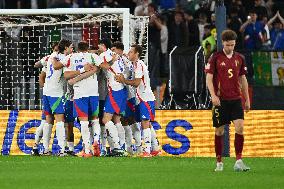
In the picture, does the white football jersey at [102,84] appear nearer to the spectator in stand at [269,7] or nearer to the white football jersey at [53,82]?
the white football jersey at [53,82]

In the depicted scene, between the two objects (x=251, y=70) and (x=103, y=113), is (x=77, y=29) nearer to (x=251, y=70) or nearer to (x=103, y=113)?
(x=103, y=113)

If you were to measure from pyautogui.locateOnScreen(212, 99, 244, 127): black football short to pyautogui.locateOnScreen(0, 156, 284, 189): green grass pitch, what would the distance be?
0.80m

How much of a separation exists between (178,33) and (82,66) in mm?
10113

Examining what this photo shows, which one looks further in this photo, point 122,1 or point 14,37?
point 122,1

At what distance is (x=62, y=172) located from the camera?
1897 centimetres

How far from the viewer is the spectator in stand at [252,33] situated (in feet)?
116

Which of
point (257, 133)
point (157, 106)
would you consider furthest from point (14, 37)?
point (257, 133)

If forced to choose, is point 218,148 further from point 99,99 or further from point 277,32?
point 277,32

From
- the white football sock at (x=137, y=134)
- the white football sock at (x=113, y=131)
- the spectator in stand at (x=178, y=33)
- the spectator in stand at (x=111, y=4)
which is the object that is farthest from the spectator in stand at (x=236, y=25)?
the white football sock at (x=113, y=131)

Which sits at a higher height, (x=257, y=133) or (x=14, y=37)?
(x=14, y=37)

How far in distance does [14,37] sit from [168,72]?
526 cm

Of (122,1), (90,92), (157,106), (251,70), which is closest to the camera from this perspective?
(90,92)

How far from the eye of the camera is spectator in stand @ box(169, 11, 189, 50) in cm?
3416

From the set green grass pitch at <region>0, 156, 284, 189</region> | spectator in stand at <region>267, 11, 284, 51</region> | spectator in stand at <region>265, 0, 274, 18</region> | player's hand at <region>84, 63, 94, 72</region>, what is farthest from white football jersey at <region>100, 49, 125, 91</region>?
spectator in stand at <region>265, 0, 274, 18</region>
